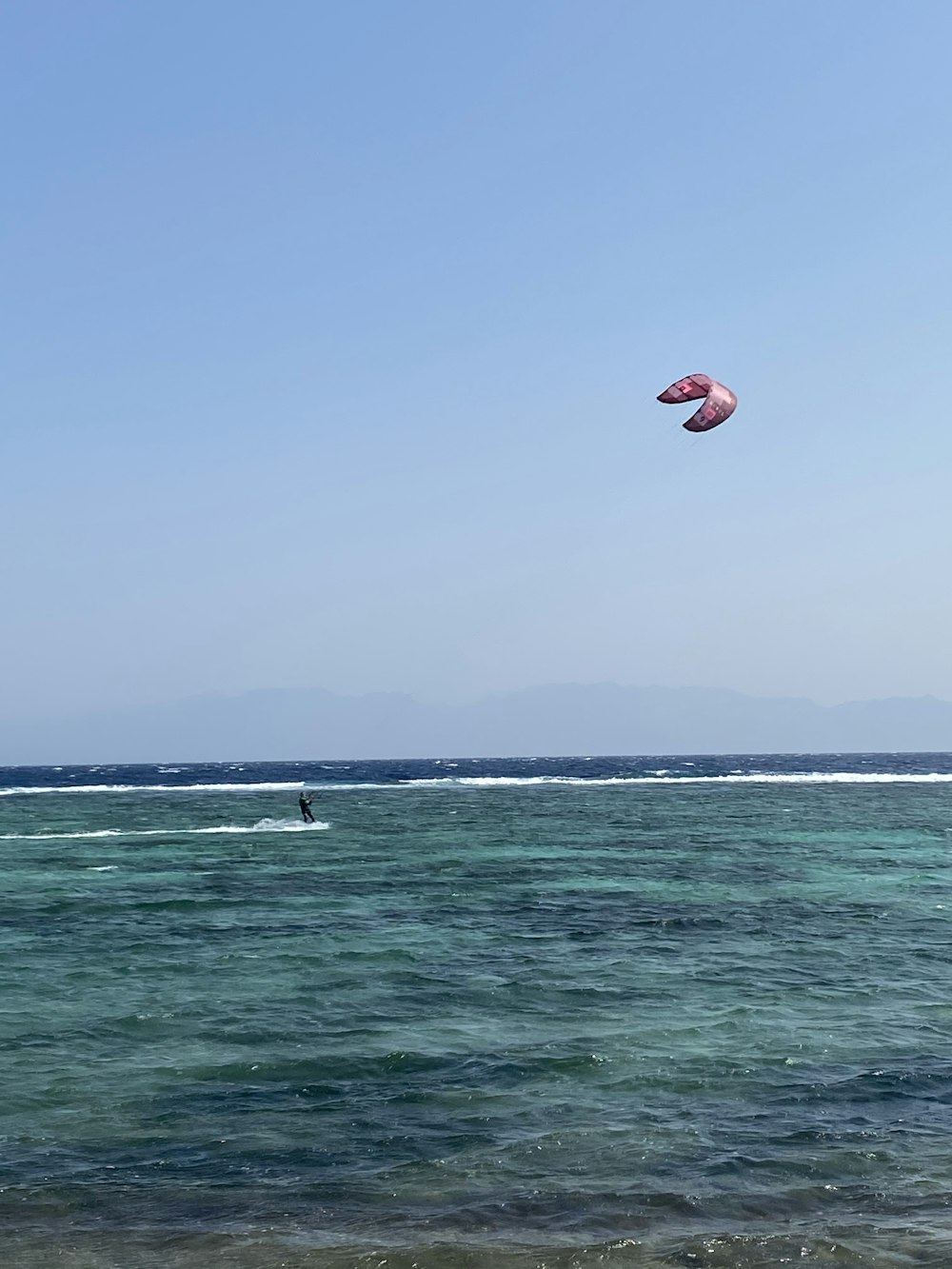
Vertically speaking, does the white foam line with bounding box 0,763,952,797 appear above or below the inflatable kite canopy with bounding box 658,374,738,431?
below

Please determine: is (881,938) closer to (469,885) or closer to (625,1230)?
(469,885)

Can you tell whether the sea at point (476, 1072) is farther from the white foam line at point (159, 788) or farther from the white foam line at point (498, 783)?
the white foam line at point (498, 783)

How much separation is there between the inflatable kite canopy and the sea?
13502 mm

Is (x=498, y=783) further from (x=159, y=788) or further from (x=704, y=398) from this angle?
(x=704, y=398)

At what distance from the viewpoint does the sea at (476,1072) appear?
13.4 metres

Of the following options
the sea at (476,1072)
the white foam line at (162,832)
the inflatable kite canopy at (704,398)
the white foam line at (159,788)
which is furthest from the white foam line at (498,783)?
the inflatable kite canopy at (704,398)

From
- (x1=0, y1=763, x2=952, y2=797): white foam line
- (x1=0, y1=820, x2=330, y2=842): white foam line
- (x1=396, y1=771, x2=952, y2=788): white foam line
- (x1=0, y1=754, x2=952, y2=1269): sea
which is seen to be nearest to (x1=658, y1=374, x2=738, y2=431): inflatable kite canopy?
(x1=0, y1=754, x2=952, y2=1269): sea

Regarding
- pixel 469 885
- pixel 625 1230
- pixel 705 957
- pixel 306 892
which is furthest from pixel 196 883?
pixel 625 1230

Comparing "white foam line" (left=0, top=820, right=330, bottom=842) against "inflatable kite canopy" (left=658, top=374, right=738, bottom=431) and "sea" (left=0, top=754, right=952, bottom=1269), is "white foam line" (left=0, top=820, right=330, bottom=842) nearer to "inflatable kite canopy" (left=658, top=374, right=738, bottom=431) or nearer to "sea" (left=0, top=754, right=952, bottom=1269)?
"sea" (left=0, top=754, right=952, bottom=1269)

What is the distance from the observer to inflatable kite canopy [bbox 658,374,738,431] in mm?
30062

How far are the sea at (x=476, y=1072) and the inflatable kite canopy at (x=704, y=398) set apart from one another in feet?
44.3

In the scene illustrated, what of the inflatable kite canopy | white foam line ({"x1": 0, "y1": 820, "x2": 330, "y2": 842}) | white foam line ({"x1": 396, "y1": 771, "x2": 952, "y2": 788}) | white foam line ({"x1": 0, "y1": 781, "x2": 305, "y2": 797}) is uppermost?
the inflatable kite canopy

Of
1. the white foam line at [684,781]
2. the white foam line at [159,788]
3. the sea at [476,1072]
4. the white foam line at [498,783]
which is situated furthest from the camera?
the white foam line at [684,781]

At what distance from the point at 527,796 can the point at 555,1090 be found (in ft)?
298
